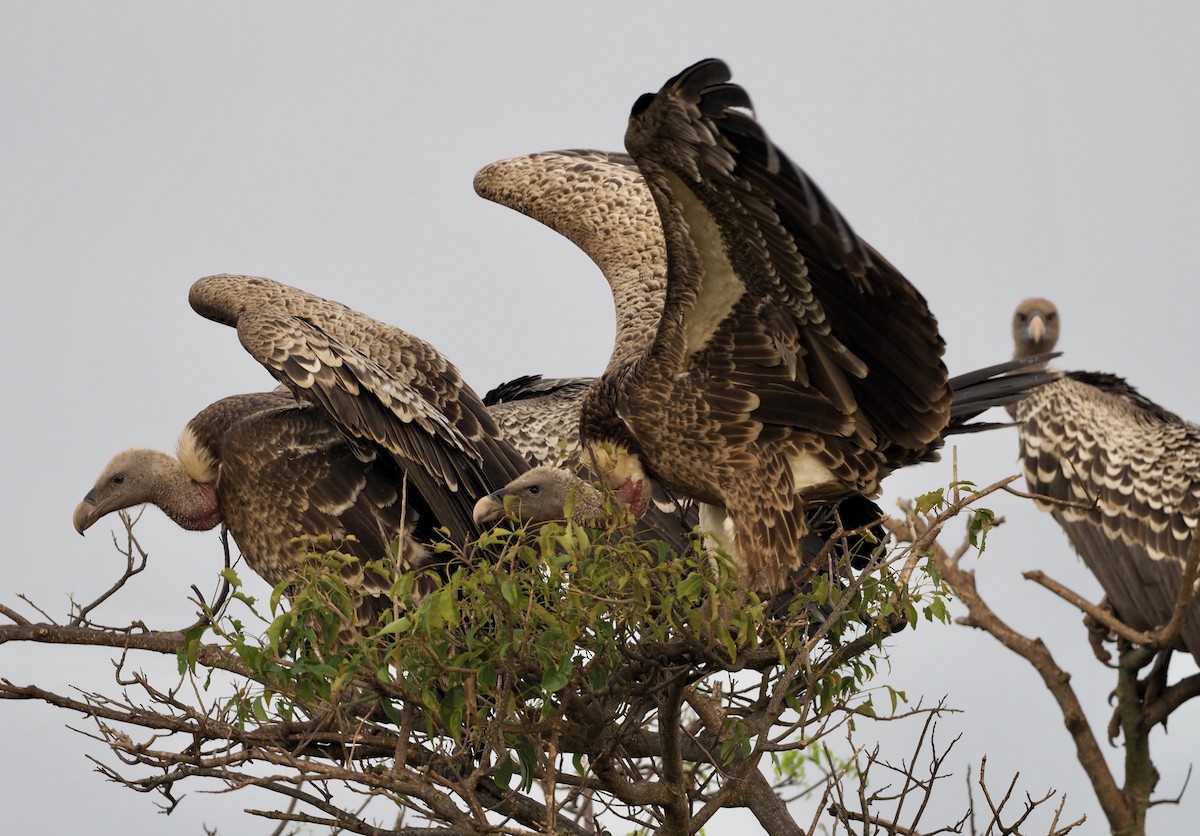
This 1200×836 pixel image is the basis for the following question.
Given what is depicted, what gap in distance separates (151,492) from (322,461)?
926 millimetres

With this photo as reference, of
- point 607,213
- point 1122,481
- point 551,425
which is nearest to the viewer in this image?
point 551,425

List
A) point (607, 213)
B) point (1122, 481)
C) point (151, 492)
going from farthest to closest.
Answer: point (1122, 481) → point (607, 213) → point (151, 492)

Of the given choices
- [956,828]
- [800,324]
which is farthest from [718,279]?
[956,828]

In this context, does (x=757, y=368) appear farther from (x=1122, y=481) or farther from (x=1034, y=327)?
(x=1034, y=327)

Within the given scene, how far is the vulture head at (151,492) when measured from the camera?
6.60m

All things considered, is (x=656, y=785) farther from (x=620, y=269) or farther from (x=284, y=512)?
(x=620, y=269)

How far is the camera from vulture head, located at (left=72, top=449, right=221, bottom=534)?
660cm

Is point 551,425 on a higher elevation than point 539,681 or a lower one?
higher

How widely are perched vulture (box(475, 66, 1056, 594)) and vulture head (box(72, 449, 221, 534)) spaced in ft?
6.09

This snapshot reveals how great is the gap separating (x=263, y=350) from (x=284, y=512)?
0.69 metres

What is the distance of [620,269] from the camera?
26.8ft

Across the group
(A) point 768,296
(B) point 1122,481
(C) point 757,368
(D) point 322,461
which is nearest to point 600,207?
(D) point 322,461

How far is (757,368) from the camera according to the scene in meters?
5.35

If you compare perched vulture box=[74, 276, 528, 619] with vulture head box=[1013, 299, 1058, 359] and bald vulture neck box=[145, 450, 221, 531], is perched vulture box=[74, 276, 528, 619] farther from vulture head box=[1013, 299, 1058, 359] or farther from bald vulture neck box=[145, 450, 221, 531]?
vulture head box=[1013, 299, 1058, 359]
